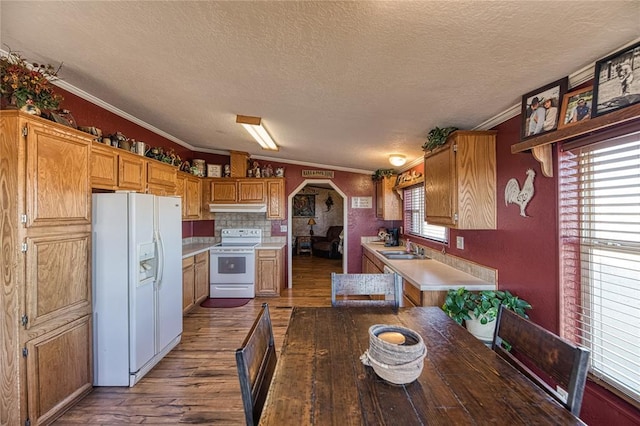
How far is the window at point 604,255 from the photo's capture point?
1.28 metres

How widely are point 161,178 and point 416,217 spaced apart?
362 cm

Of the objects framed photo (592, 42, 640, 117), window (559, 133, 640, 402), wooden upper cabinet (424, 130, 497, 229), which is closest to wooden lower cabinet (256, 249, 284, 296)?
wooden upper cabinet (424, 130, 497, 229)

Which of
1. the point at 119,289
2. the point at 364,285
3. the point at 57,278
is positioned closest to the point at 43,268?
the point at 57,278

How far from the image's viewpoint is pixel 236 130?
3.46 meters

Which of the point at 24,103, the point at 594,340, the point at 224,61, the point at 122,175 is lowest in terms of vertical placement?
the point at 594,340

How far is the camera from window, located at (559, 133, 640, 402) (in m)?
1.28

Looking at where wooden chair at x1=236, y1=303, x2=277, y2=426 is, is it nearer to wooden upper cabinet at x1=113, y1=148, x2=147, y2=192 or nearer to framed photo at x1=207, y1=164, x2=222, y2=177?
wooden upper cabinet at x1=113, y1=148, x2=147, y2=192

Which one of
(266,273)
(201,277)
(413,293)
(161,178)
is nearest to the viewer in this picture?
(413,293)

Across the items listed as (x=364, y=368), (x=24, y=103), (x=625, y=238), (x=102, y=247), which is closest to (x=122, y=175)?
(x=102, y=247)

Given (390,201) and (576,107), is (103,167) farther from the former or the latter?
(390,201)

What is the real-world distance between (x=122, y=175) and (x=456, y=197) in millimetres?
3088

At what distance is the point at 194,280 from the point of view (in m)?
4.07

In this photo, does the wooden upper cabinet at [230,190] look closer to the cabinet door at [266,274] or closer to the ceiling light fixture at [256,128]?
the cabinet door at [266,274]

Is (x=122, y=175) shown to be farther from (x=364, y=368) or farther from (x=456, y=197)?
(x=456, y=197)
